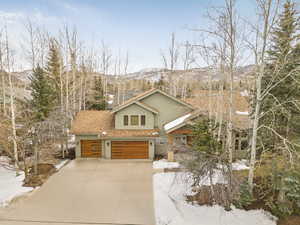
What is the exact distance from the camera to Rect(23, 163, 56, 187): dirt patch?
9.59 m

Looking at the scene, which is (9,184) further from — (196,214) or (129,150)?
(196,214)

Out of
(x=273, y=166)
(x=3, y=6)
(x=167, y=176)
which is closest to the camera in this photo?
(x=273, y=166)

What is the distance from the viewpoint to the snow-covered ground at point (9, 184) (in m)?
8.31

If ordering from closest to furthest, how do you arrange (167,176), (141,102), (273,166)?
1. (273,166)
2. (167,176)
3. (141,102)

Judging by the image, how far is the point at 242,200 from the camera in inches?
294

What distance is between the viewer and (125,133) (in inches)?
545

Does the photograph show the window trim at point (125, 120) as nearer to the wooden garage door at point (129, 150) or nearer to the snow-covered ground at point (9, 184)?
the wooden garage door at point (129, 150)

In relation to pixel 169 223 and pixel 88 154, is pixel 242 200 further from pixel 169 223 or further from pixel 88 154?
pixel 88 154

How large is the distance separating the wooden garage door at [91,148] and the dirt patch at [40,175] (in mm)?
2441

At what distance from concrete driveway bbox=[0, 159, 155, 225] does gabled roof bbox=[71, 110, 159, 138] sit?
2726 millimetres

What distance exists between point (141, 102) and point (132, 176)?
654 centimetres

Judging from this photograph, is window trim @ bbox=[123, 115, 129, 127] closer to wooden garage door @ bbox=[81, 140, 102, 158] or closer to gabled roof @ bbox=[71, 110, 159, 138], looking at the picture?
gabled roof @ bbox=[71, 110, 159, 138]

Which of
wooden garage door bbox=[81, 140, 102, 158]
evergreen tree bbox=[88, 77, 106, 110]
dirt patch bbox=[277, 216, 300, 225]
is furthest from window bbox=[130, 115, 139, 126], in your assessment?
evergreen tree bbox=[88, 77, 106, 110]

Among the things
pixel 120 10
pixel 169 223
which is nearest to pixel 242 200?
pixel 169 223
